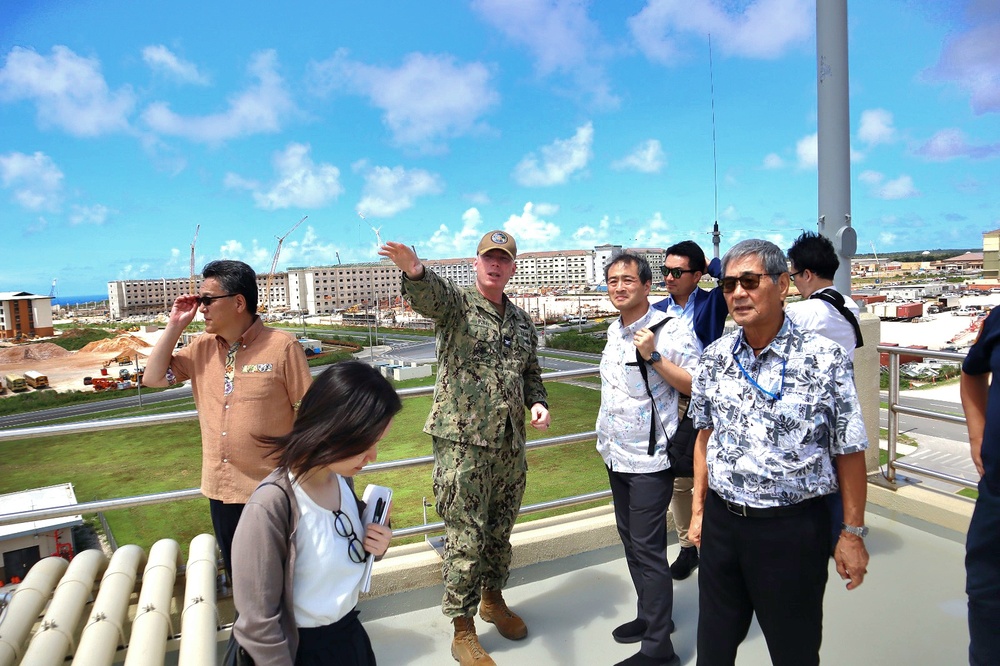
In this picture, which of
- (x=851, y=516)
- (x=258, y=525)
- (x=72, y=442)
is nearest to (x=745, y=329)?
(x=851, y=516)

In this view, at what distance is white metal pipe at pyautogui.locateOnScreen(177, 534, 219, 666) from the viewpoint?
170cm

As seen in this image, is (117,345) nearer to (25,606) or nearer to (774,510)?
(25,606)

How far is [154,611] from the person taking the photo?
1.83m

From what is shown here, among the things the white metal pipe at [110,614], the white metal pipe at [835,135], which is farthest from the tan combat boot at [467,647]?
the white metal pipe at [835,135]

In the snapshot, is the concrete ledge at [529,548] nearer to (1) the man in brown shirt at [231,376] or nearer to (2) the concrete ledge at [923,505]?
(1) the man in brown shirt at [231,376]

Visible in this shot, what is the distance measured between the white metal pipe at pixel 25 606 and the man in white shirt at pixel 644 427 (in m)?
2.00

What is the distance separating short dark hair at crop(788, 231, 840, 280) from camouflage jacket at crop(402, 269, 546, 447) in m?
1.59

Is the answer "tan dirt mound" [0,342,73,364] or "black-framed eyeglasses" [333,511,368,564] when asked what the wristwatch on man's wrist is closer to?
"black-framed eyeglasses" [333,511,368,564]

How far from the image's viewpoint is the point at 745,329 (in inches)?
65.3

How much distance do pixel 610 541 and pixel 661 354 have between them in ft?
4.72

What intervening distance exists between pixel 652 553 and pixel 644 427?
493 mm

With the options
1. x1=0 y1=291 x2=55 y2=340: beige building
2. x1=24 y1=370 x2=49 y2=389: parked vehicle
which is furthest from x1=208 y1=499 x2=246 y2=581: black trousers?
x1=0 y1=291 x2=55 y2=340: beige building

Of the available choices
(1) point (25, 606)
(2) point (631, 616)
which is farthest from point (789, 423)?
(1) point (25, 606)

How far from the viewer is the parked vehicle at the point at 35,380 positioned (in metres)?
40.8
